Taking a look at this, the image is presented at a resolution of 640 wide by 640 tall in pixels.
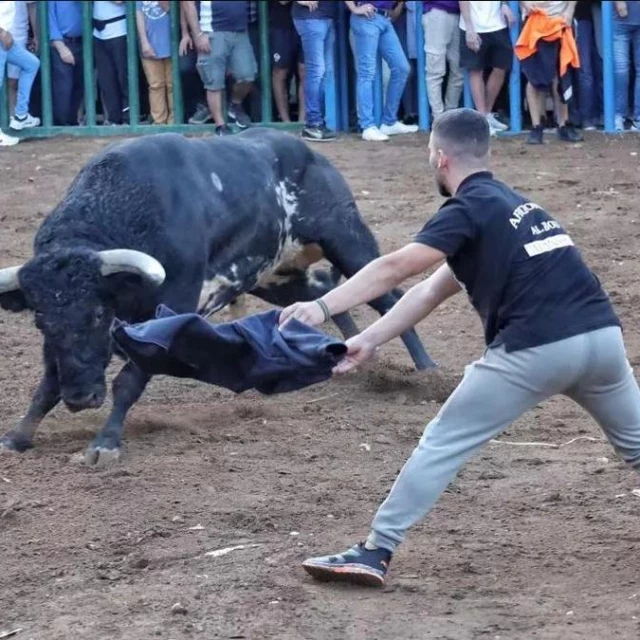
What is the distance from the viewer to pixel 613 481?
22.4 ft

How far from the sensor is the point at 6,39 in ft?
50.2

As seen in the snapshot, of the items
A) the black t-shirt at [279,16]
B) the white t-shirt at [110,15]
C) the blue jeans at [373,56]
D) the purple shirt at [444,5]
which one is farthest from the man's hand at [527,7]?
the white t-shirt at [110,15]

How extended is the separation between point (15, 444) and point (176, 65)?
29.4ft

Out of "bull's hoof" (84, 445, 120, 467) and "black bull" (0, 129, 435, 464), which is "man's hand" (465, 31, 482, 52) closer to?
"black bull" (0, 129, 435, 464)

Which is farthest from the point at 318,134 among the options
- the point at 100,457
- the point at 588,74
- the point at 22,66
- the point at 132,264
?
the point at 100,457

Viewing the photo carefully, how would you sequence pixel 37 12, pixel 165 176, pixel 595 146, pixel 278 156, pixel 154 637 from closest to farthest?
1. pixel 154 637
2. pixel 165 176
3. pixel 278 156
4. pixel 595 146
5. pixel 37 12

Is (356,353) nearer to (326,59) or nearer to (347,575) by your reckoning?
(347,575)

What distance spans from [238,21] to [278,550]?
10343 mm

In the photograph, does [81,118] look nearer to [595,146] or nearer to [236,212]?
[595,146]

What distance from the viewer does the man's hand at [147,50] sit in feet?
52.3

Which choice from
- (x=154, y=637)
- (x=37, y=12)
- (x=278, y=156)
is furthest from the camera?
(x=37, y=12)

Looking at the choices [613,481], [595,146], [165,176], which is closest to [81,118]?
[595,146]

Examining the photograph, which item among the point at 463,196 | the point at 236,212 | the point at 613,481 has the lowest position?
the point at 613,481

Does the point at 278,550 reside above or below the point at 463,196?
below
